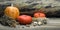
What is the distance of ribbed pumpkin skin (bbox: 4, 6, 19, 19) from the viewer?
157 centimetres

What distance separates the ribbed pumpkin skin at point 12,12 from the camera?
5.16 ft

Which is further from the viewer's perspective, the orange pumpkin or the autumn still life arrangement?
the orange pumpkin

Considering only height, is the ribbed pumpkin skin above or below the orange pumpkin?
above

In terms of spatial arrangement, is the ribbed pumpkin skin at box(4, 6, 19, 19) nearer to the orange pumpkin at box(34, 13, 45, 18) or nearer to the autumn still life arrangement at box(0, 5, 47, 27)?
the autumn still life arrangement at box(0, 5, 47, 27)

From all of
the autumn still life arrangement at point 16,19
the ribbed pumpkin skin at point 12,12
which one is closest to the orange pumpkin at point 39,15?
the autumn still life arrangement at point 16,19

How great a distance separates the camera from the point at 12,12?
1.57m

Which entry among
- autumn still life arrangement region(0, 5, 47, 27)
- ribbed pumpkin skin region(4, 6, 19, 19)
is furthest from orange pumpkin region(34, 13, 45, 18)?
ribbed pumpkin skin region(4, 6, 19, 19)

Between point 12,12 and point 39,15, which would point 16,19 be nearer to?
point 12,12

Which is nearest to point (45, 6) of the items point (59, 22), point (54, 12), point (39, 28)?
point (54, 12)

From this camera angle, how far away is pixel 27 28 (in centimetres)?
144

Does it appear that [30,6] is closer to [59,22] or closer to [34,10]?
[34,10]

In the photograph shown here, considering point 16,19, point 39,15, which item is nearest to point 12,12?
point 16,19

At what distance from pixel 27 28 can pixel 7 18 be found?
0.20 meters

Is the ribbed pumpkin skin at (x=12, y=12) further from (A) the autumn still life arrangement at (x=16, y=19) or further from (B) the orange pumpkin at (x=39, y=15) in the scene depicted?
(B) the orange pumpkin at (x=39, y=15)
